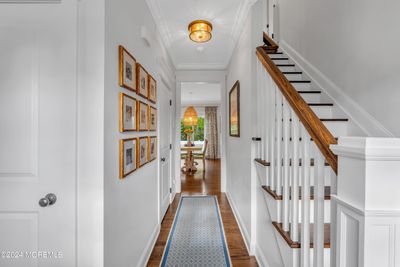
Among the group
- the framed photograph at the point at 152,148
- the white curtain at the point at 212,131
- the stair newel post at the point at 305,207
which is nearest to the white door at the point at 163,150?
the framed photograph at the point at 152,148

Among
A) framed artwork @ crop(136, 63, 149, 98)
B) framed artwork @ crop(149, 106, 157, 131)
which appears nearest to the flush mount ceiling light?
framed artwork @ crop(136, 63, 149, 98)

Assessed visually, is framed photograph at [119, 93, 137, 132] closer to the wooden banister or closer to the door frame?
the wooden banister

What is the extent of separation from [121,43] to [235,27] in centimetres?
167

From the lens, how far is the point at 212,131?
993 cm

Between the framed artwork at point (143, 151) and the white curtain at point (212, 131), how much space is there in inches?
312

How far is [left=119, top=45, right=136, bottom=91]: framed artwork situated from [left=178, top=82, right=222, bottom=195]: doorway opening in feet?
8.84

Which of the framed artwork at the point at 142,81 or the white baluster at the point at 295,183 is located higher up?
the framed artwork at the point at 142,81

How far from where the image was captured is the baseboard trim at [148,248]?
6.24 feet

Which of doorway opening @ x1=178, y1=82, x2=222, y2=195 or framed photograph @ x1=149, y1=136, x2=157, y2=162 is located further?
doorway opening @ x1=178, y1=82, x2=222, y2=195

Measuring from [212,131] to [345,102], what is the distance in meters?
8.03

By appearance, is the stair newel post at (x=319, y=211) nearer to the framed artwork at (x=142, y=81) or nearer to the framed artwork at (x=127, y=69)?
the framed artwork at (x=127, y=69)

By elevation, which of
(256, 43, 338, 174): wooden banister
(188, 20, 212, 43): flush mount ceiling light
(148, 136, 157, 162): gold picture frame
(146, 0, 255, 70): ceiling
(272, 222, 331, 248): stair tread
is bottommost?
(272, 222, 331, 248): stair tread

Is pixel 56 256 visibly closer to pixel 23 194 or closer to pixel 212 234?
pixel 23 194

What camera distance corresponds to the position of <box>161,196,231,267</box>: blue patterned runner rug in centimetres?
207
